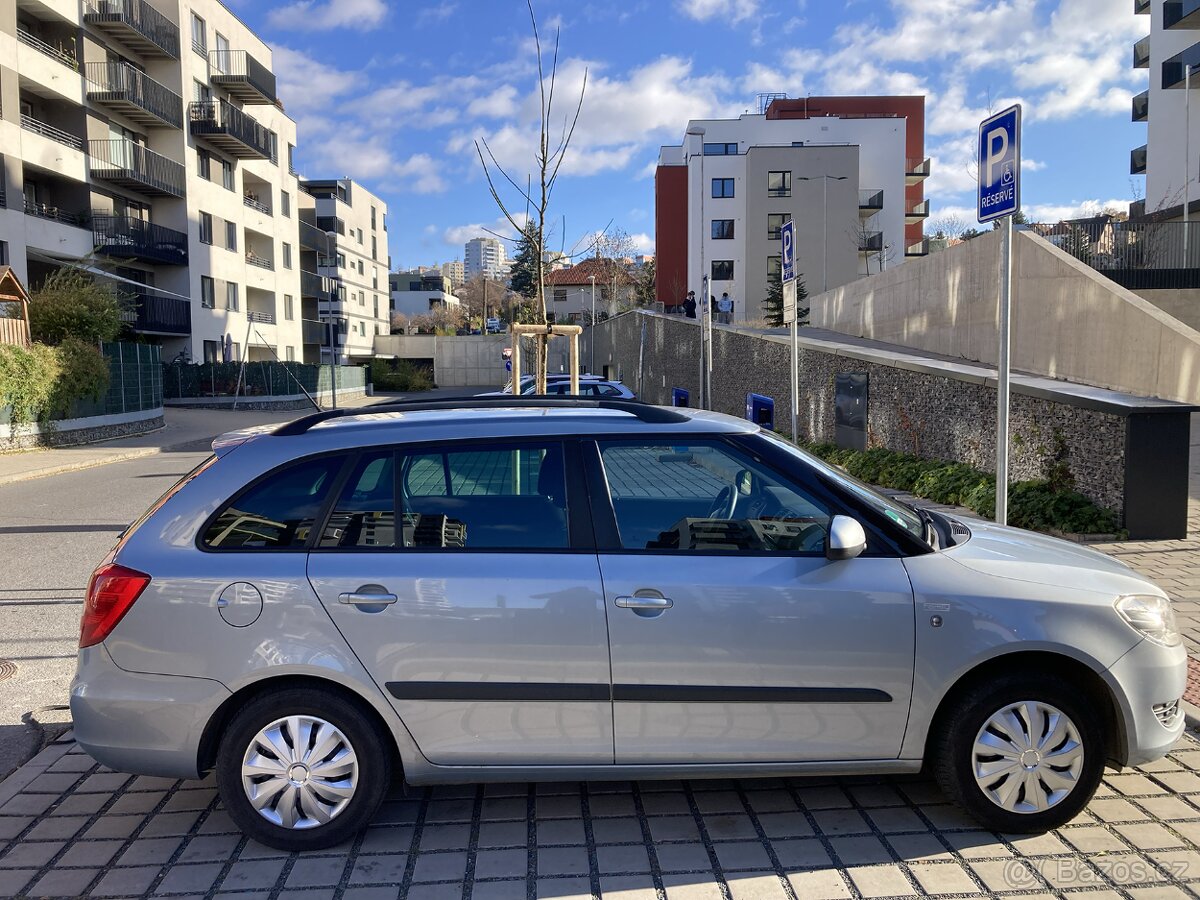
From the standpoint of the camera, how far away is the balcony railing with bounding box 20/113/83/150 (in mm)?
30906

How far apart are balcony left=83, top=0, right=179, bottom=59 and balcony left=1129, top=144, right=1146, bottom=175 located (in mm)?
46369

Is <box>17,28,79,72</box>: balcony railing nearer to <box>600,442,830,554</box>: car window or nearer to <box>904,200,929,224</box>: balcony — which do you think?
<box>600,442,830,554</box>: car window

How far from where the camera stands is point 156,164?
3756 centimetres

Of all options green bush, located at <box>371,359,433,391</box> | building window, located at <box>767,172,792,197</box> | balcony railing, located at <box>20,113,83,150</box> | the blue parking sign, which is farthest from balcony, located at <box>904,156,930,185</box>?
the blue parking sign

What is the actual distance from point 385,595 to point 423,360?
7923cm

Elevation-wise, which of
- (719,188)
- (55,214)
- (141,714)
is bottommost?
(141,714)

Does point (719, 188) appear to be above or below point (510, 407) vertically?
above

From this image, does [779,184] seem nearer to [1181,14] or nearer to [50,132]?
[1181,14]

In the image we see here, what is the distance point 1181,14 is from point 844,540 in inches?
1765

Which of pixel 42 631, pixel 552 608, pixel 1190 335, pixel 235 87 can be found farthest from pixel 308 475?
pixel 235 87

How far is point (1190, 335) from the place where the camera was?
1114cm

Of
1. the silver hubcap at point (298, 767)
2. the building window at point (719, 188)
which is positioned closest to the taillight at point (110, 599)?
the silver hubcap at point (298, 767)

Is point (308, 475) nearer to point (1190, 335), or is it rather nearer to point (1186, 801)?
point (1186, 801)

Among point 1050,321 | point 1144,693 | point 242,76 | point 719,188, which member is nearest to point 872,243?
point 719,188
